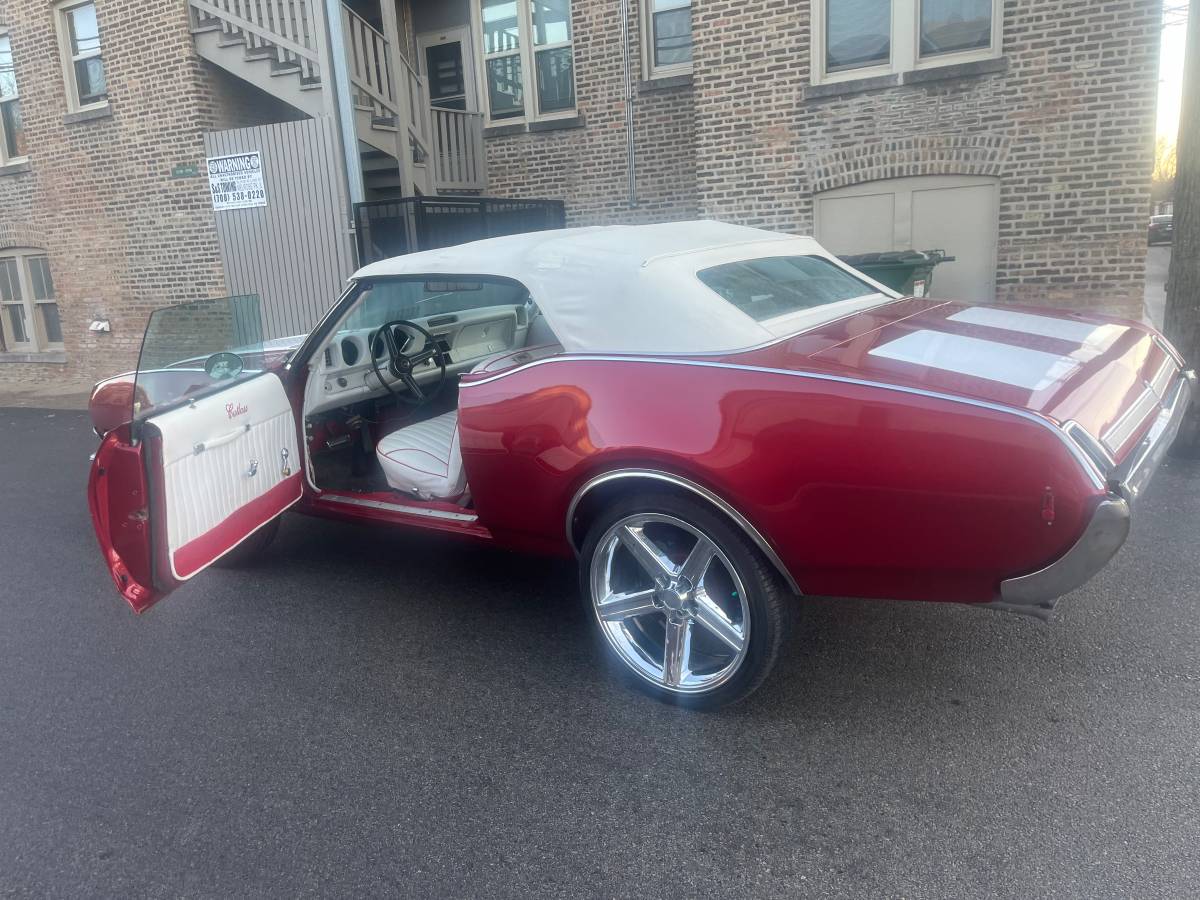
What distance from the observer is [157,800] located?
9.32ft

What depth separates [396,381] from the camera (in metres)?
4.79

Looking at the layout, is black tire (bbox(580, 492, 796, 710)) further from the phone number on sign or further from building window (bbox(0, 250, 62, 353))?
building window (bbox(0, 250, 62, 353))

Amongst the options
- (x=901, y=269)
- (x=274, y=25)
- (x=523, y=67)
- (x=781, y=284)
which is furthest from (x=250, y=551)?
(x=523, y=67)

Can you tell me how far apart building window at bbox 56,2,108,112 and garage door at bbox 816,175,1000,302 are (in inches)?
369

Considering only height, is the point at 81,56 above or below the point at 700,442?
above

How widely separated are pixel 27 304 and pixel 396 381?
1147 centimetres

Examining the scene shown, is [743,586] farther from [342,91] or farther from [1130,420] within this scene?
[342,91]

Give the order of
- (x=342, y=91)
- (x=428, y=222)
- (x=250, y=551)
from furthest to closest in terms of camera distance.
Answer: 1. (x=342, y=91)
2. (x=428, y=222)
3. (x=250, y=551)

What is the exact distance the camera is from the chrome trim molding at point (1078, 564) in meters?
2.36

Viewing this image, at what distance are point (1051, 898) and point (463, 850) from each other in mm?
1495

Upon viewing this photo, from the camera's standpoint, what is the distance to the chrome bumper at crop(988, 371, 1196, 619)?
2365mm

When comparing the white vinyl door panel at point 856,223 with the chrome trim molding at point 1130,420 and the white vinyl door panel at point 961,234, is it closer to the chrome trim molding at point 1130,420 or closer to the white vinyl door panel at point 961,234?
the white vinyl door panel at point 961,234

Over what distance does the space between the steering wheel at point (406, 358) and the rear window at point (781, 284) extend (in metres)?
1.65

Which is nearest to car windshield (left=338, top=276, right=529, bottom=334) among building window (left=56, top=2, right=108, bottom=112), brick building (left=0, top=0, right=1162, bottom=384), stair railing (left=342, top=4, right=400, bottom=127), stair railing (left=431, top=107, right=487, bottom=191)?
brick building (left=0, top=0, right=1162, bottom=384)
